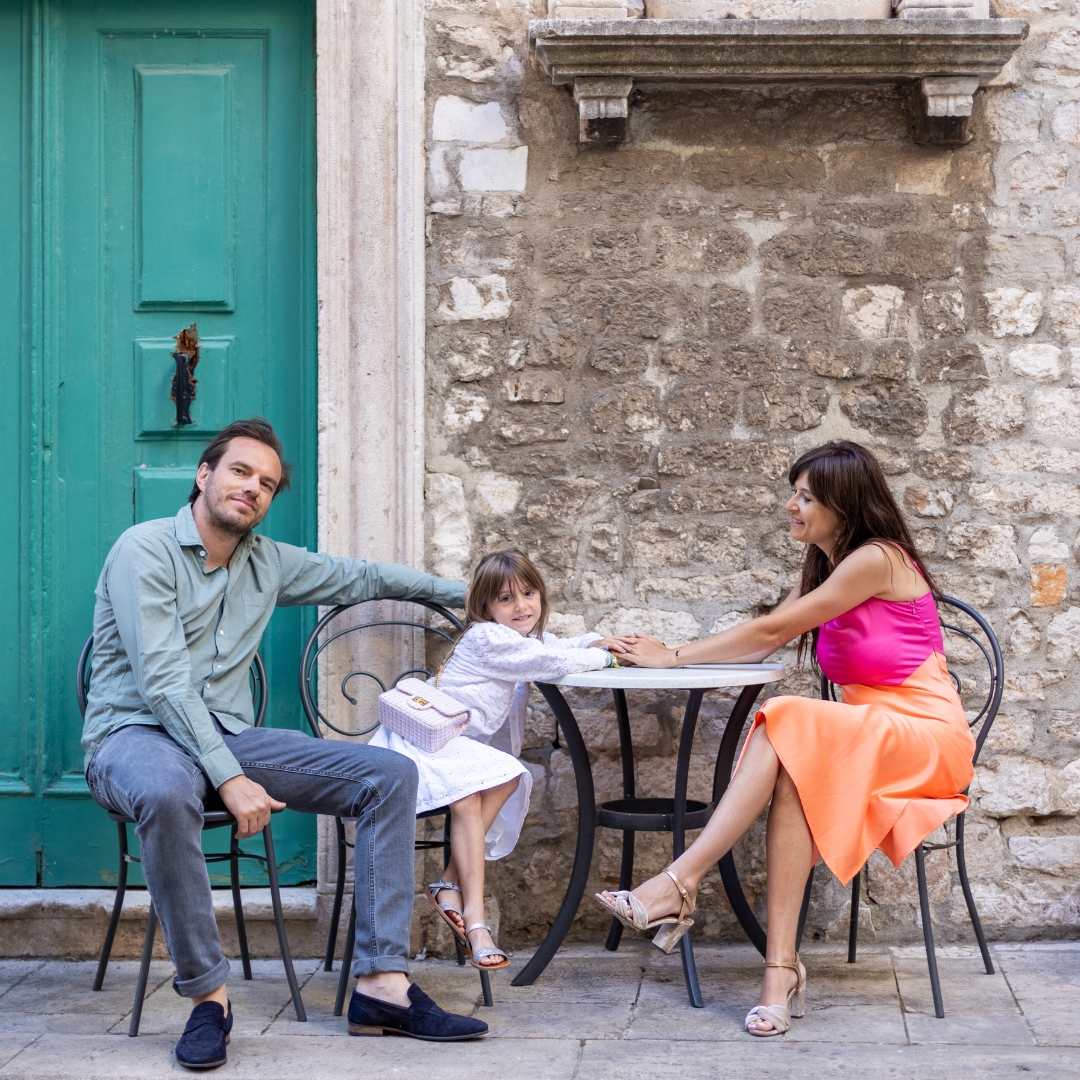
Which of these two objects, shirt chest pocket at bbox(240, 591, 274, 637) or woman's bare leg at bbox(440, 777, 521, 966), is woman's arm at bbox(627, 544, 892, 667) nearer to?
woman's bare leg at bbox(440, 777, 521, 966)

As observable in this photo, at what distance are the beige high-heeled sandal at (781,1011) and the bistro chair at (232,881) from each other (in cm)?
102

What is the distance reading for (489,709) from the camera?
314cm

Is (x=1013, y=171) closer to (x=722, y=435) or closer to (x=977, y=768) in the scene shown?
(x=722, y=435)

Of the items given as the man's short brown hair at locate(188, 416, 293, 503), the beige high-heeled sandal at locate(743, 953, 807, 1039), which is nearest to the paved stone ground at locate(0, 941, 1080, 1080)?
the beige high-heeled sandal at locate(743, 953, 807, 1039)

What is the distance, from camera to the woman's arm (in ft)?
9.80

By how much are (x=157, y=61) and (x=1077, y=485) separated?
2.85 meters

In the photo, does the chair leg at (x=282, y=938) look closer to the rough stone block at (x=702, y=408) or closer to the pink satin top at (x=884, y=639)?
the pink satin top at (x=884, y=639)

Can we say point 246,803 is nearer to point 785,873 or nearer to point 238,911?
point 238,911

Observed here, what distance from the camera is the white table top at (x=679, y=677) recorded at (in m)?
2.83

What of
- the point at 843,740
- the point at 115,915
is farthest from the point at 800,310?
the point at 115,915

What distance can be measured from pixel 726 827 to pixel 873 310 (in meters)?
1.55

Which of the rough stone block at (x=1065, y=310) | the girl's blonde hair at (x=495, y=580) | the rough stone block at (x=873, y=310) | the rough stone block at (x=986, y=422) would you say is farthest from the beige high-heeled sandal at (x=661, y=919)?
the rough stone block at (x=1065, y=310)

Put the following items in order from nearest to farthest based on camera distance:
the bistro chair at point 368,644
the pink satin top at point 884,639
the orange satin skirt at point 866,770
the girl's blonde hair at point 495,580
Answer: the orange satin skirt at point 866,770 → the pink satin top at point 884,639 → the girl's blonde hair at point 495,580 → the bistro chair at point 368,644

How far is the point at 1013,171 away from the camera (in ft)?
11.5
